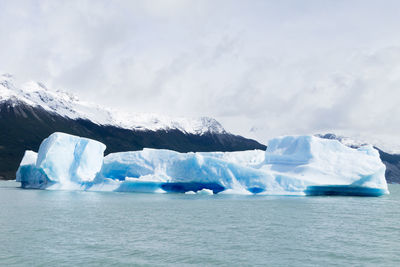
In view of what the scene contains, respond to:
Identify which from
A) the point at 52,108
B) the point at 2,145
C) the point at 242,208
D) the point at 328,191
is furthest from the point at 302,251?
the point at 52,108

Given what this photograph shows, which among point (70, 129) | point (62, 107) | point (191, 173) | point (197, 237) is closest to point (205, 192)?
point (191, 173)

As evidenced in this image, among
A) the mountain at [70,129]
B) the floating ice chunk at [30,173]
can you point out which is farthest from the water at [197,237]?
the mountain at [70,129]

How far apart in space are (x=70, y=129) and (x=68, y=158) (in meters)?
117

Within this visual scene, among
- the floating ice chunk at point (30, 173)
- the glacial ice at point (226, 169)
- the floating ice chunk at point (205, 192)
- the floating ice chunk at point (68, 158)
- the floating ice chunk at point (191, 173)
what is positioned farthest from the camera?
the floating ice chunk at point (30, 173)

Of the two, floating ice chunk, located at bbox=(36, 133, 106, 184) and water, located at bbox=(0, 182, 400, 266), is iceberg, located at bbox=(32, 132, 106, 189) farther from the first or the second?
water, located at bbox=(0, 182, 400, 266)

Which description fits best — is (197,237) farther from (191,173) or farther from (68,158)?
(68,158)

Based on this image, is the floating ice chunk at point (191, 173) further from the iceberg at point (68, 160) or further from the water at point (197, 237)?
the water at point (197, 237)

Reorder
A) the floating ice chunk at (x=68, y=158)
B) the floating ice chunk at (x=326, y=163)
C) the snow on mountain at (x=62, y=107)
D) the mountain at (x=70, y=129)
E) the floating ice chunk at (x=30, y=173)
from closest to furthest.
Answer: the floating ice chunk at (x=326, y=163) < the floating ice chunk at (x=68, y=158) < the floating ice chunk at (x=30, y=173) < the mountain at (x=70, y=129) < the snow on mountain at (x=62, y=107)

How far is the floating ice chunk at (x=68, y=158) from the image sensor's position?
36750mm

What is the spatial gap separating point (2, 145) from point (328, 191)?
107387mm

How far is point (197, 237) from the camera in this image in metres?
14.3

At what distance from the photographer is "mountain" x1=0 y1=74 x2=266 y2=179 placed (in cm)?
12612

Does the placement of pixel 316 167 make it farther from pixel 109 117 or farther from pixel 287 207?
pixel 109 117

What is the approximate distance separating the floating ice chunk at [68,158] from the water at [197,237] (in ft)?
50.0
